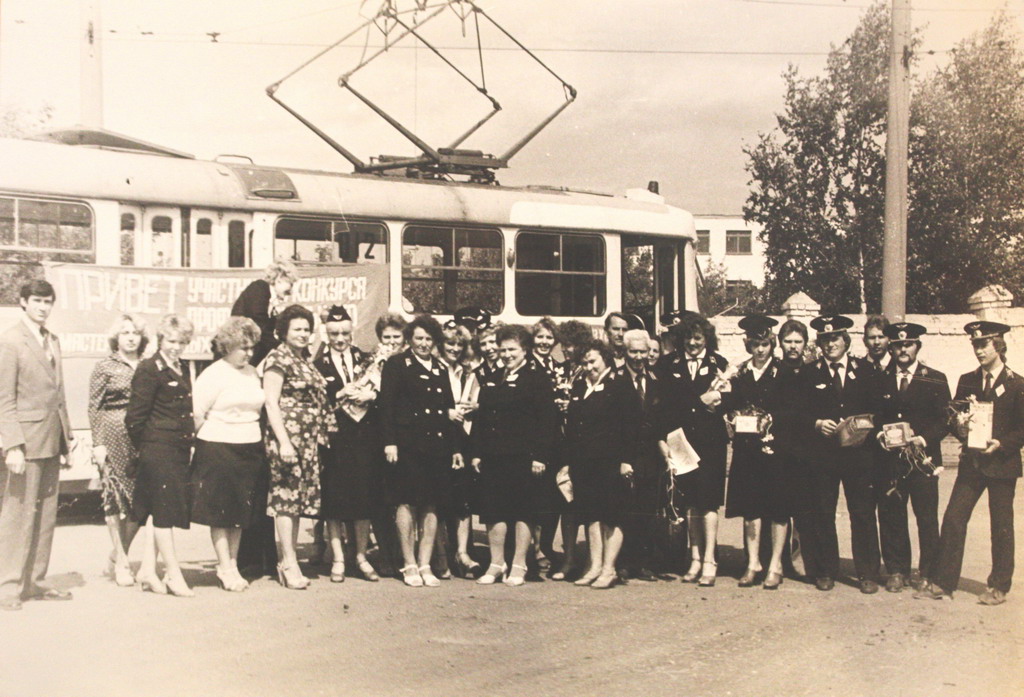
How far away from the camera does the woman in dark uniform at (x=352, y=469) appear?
7.32 metres

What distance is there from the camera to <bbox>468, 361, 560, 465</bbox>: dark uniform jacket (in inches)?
292

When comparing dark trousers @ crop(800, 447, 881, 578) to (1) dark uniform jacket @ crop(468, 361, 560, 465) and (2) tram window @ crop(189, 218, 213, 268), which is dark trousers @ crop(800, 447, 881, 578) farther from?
(2) tram window @ crop(189, 218, 213, 268)

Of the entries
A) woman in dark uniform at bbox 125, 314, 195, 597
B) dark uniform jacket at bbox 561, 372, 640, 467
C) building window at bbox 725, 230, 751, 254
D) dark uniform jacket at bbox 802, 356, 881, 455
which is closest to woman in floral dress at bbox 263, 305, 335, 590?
woman in dark uniform at bbox 125, 314, 195, 597

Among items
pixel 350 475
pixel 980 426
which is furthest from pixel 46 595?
pixel 980 426

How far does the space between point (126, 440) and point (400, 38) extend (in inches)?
223

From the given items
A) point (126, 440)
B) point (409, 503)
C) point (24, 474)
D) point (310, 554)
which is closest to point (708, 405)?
point (409, 503)

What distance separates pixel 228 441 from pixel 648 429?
9.69ft

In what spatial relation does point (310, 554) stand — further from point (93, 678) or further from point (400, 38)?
point (400, 38)

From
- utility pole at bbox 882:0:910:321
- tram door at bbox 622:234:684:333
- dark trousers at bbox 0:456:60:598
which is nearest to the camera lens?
dark trousers at bbox 0:456:60:598

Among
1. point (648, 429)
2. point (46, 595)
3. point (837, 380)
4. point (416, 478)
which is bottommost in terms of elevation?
point (46, 595)

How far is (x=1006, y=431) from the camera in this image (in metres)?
7.00

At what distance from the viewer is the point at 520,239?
11.5 m

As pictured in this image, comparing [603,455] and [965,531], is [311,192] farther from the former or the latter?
[965,531]

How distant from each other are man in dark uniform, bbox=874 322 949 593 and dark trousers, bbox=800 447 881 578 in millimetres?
89
